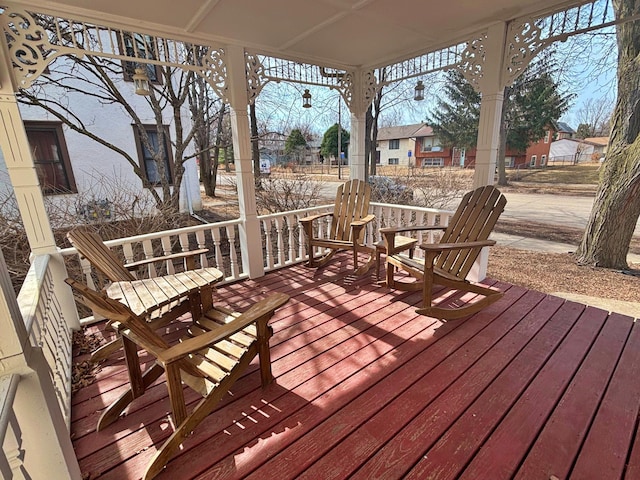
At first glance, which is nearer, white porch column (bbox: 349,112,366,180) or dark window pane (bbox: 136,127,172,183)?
white porch column (bbox: 349,112,366,180)

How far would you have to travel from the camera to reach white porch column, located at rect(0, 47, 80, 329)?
6.64ft

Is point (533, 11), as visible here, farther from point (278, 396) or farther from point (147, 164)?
point (147, 164)

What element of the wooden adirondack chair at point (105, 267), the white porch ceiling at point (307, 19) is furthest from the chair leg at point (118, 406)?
the white porch ceiling at point (307, 19)

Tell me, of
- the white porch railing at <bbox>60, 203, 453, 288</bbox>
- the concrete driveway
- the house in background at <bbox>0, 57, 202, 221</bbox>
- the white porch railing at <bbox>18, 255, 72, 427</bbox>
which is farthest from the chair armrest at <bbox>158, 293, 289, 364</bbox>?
the concrete driveway

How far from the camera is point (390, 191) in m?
6.97

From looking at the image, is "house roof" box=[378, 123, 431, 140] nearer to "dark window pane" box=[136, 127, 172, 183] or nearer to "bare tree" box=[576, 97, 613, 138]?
"bare tree" box=[576, 97, 613, 138]

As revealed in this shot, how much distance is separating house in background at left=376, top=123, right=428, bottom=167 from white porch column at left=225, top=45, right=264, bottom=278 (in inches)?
922

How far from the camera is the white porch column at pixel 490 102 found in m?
2.66

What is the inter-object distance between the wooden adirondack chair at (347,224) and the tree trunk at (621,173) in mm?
3769

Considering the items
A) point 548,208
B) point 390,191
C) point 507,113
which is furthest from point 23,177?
point 507,113

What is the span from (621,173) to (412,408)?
5.09 meters

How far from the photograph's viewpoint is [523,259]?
218 inches

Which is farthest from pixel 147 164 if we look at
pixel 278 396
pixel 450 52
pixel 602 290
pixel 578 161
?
pixel 578 161

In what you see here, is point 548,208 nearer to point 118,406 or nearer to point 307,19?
point 307,19
